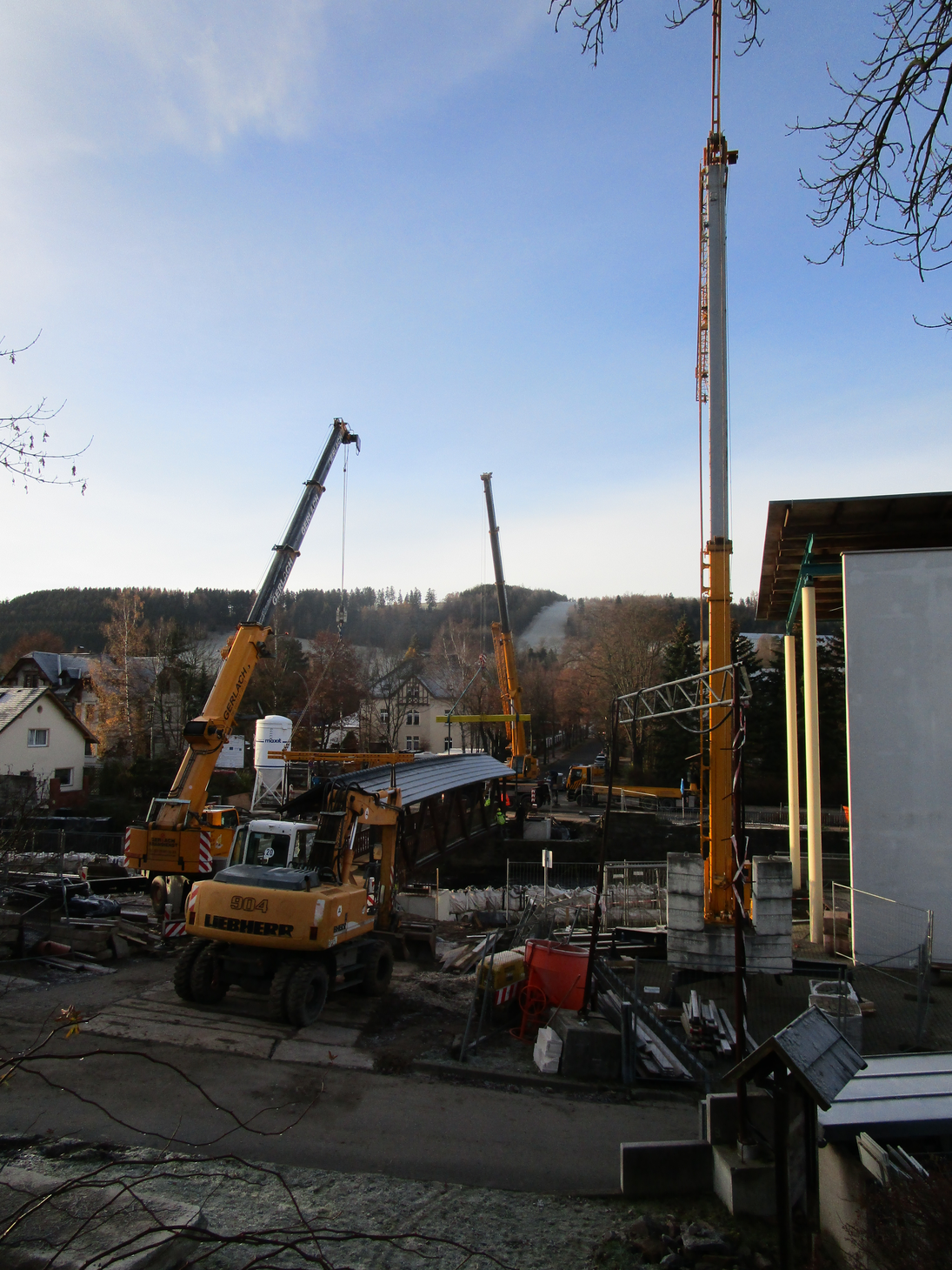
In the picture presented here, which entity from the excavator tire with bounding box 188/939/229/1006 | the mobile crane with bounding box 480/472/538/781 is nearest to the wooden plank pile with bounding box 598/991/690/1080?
the excavator tire with bounding box 188/939/229/1006

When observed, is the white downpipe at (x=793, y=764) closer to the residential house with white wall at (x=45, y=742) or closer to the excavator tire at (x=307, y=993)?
the excavator tire at (x=307, y=993)

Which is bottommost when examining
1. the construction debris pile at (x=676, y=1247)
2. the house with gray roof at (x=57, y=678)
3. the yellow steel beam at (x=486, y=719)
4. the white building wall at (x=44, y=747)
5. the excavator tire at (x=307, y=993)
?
the excavator tire at (x=307, y=993)

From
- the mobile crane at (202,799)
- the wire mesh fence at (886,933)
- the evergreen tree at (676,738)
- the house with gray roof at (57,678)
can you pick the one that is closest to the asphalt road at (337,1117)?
the mobile crane at (202,799)

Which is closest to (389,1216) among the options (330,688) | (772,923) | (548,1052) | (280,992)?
(548,1052)

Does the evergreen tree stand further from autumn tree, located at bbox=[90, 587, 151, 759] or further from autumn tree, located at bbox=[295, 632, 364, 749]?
autumn tree, located at bbox=[90, 587, 151, 759]

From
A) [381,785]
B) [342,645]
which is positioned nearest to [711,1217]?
[381,785]

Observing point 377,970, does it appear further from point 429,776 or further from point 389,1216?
point 429,776

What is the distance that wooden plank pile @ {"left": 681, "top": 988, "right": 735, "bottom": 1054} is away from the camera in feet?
35.2

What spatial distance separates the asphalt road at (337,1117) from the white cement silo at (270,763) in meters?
19.1

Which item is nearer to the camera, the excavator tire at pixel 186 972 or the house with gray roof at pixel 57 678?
the excavator tire at pixel 186 972

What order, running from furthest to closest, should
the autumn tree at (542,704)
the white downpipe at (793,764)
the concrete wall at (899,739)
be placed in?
the autumn tree at (542,704), the white downpipe at (793,764), the concrete wall at (899,739)

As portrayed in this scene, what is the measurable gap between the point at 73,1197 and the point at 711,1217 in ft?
14.6

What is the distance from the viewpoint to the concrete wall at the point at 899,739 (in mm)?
14594

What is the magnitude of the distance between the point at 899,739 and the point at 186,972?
1304 cm
